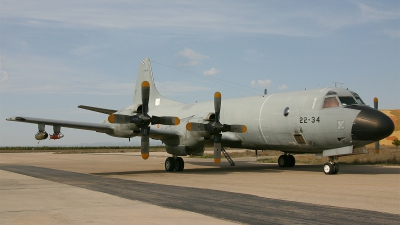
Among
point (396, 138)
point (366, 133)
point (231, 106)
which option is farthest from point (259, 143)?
point (396, 138)

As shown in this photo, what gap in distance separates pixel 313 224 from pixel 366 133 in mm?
10697

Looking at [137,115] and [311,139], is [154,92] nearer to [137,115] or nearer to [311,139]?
[137,115]

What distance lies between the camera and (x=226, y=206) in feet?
32.9

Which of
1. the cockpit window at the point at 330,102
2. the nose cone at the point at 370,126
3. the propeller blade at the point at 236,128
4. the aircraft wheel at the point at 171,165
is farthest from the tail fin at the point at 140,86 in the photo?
the nose cone at the point at 370,126

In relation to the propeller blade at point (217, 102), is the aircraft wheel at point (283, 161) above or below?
below

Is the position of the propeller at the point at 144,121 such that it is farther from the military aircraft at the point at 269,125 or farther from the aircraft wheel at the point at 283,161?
the aircraft wheel at the point at 283,161

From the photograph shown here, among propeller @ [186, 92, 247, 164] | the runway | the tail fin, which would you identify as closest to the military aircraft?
propeller @ [186, 92, 247, 164]

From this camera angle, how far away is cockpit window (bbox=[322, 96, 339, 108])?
18.7 m

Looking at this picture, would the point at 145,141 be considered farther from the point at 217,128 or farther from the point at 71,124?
the point at 71,124

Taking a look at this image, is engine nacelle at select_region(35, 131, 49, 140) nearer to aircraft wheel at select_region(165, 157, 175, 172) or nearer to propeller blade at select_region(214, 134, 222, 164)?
aircraft wheel at select_region(165, 157, 175, 172)

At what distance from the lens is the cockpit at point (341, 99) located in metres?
18.7

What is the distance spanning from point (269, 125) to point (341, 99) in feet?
12.3

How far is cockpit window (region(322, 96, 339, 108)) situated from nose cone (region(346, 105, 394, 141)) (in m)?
1.27

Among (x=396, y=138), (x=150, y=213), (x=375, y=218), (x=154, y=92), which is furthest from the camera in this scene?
(x=396, y=138)
